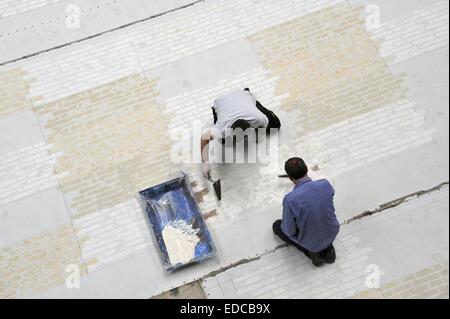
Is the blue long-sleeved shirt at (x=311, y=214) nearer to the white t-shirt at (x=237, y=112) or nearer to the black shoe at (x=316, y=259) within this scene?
the black shoe at (x=316, y=259)

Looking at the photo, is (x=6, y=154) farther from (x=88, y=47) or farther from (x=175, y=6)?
(x=175, y=6)

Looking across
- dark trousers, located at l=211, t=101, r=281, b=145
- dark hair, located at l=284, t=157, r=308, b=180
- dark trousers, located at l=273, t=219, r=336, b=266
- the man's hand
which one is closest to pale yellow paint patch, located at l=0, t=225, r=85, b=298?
the man's hand

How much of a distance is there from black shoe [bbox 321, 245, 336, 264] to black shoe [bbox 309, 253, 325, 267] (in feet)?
0.11

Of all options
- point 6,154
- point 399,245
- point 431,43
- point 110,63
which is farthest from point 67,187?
point 431,43

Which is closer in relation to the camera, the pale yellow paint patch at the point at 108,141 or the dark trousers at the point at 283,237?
the dark trousers at the point at 283,237

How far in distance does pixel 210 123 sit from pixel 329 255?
6.06ft

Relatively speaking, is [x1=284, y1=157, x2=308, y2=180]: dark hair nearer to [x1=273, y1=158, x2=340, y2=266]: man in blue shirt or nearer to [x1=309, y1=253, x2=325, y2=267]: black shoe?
[x1=273, y1=158, x2=340, y2=266]: man in blue shirt

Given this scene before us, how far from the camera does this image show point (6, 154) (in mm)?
5359

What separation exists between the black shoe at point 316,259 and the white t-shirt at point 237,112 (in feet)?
Result: 4.33

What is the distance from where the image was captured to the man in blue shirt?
408 centimetres

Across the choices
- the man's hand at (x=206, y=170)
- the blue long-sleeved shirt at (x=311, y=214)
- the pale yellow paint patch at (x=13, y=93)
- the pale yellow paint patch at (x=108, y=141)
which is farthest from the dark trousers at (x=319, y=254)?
the pale yellow paint patch at (x=13, y=93)

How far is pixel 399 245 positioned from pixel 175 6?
3671 millimetres

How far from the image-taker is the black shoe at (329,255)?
14.9 ft

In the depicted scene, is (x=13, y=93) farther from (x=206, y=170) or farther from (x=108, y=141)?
(x=206, y=170)
